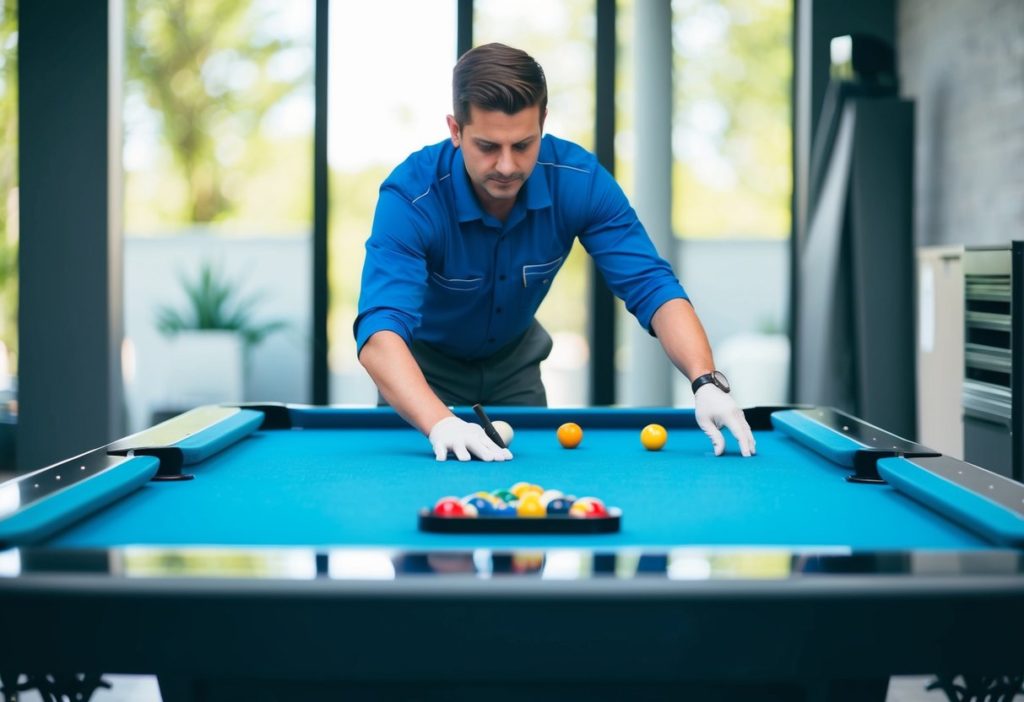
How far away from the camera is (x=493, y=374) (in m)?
2.84

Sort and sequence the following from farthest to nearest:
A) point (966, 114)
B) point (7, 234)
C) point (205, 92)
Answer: point (205, 92) < point (7, 234) < point (966, 114)

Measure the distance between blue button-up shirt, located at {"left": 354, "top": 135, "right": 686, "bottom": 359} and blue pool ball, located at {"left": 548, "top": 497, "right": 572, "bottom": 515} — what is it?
1048mm

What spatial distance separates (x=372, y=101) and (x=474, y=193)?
3.03 metres

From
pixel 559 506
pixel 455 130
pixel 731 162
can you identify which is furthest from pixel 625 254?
pixel 731 162

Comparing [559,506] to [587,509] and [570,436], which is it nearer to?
[587,509]

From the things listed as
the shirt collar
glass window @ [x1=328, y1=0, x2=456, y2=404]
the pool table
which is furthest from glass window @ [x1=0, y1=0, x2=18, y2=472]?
the pool table

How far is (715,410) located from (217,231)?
4.68 metres

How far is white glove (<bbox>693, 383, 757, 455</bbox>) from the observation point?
1968 mm

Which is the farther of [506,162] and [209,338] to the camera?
[209,338]

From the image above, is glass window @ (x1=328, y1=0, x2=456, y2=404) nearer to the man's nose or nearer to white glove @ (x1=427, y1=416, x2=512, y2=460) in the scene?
the man's nose

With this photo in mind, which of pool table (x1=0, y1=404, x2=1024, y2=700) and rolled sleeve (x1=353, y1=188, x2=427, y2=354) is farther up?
rolled sleeve (x1=353, y1=188, x2=427, y2=354)

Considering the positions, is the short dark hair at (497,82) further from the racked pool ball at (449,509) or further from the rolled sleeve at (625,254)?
the racked pool ball at (449,509)

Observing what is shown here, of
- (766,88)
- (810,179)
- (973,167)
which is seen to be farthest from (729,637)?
(766,88)

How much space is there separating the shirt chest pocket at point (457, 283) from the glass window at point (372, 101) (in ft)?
9.04
